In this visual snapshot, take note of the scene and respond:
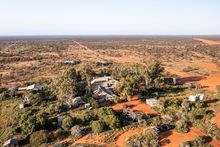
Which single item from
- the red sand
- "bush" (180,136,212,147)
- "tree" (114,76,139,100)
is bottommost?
the red sand

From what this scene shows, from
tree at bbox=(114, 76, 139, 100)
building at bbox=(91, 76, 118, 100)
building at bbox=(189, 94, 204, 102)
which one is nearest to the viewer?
building at bbox=(189, 94, 204, 102)

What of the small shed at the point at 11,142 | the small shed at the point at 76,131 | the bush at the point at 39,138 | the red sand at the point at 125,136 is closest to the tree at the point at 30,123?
the bush at the point at 39,138

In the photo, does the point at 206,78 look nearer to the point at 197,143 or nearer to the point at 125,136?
the point at 197,143

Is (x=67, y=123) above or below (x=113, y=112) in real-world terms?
below

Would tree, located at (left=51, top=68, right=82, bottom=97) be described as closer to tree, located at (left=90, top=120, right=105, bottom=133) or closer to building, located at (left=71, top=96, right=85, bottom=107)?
building, located at (left=71, top=96, right=85, bottom=107)

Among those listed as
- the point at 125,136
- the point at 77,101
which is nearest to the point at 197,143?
the point at 125,136

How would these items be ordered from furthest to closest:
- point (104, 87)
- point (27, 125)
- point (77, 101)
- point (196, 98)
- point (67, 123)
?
1. point (104, 87)
2. point (77, 101)
3. point (196, 98)
4. point (67, 123)
5. point (27, 125)

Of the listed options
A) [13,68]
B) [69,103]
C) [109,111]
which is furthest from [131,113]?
[13,68]

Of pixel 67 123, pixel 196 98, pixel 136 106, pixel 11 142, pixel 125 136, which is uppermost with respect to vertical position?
pixel 196 98

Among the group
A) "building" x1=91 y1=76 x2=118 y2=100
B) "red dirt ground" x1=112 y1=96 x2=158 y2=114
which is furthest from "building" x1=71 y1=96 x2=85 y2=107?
"red dirt ground" x1=112 y1=96 x2=158 y2=114
